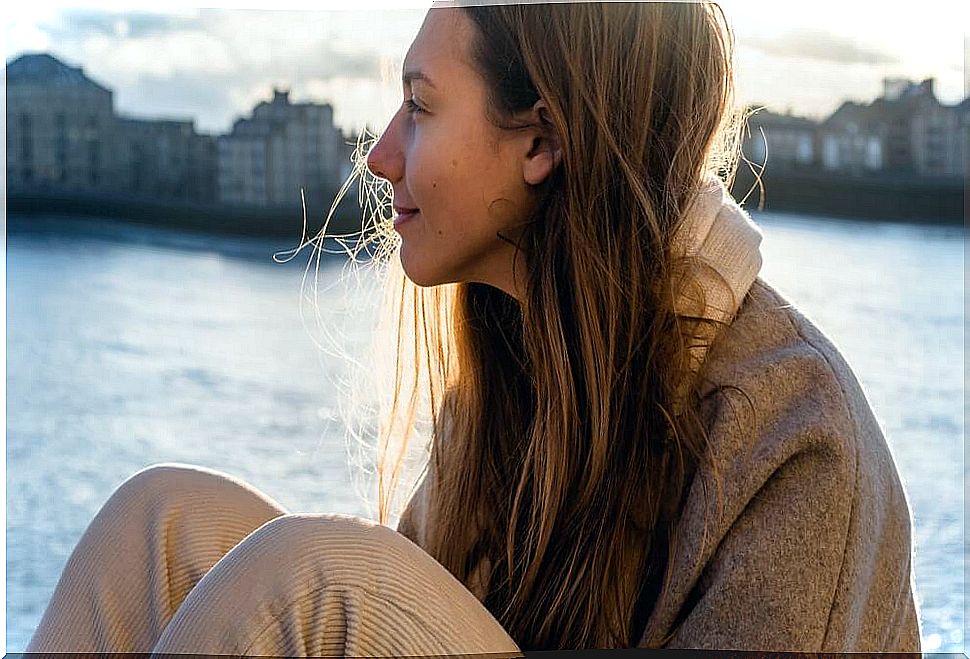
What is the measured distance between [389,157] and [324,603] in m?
0.36

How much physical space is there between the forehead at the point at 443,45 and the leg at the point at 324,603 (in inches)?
13.4

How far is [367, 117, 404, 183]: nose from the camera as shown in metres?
0.90

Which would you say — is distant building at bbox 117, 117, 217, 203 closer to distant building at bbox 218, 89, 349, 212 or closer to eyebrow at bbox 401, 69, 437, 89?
distant building at bbox 218, 89, 349, 212

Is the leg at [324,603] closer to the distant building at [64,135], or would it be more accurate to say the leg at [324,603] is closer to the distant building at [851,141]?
the distant building at [851,141]

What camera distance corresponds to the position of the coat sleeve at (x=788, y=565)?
2.33ft

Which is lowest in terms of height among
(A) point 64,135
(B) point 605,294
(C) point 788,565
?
(A) point 64,135

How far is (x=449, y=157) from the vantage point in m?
0.86

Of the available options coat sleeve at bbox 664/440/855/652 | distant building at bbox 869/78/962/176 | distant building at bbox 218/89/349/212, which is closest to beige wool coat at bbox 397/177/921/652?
coat sleeve at bbox 664/440/855/652

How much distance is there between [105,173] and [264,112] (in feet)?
1.99

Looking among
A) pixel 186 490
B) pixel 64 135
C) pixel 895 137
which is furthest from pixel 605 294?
pixel 64 135

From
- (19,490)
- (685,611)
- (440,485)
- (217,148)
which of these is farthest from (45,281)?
(685,611)

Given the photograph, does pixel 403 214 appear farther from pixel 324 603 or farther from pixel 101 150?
pixel 101 150

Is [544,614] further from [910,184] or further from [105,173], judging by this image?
[105,173]

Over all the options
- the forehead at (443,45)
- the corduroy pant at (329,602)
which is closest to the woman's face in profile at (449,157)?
the forehead at (443,45)
